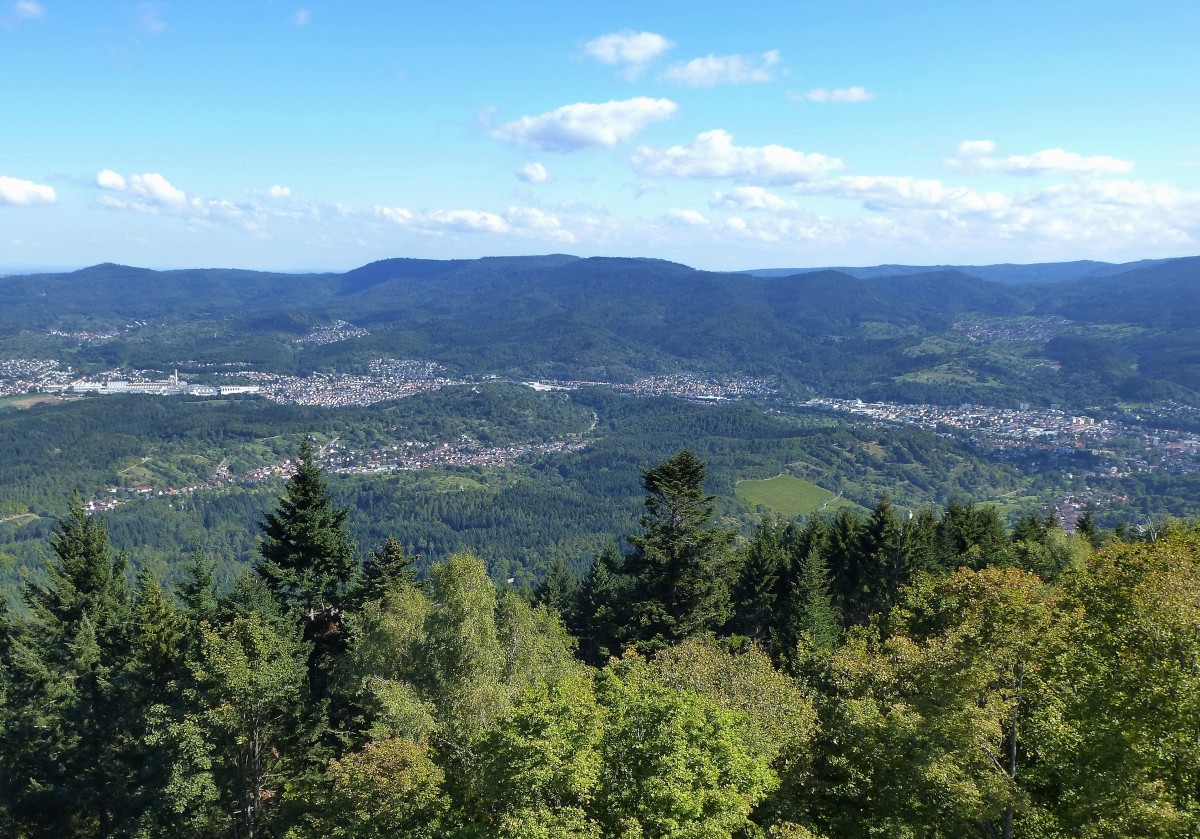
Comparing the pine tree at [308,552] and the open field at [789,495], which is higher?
the pine tree at [308,552]

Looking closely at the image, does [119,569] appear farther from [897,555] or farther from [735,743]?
[897,555]

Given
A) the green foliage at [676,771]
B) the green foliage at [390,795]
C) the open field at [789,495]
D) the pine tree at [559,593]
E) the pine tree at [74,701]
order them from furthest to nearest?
the open field at [789,495], the pine tree at [559,593], the pine tree at [74,701], the green foliage at [390,795], the green foliage at [676,771]

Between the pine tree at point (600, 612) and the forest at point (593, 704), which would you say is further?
the pine tree at point (600, 612)

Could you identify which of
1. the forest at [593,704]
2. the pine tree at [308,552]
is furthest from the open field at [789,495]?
the pine tree at [308,552]

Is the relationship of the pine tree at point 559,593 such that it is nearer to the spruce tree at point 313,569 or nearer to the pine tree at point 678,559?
the pine tree at point 678,559

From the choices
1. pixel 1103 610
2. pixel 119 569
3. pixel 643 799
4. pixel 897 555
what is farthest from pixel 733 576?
pixel 119 569

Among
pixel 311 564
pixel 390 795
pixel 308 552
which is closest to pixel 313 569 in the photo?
pixel 311 564

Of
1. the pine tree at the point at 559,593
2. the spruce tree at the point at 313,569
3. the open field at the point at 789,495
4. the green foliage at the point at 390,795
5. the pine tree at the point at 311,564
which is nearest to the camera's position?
the green foliage at the point at 390,795
